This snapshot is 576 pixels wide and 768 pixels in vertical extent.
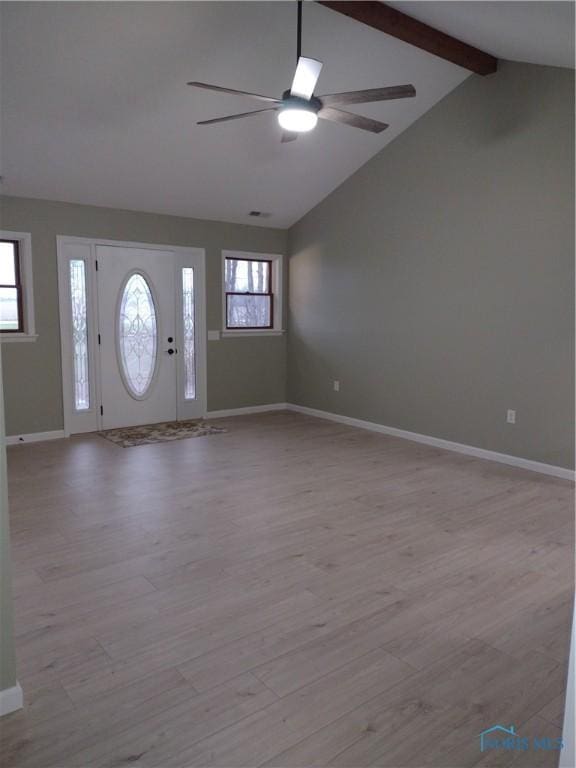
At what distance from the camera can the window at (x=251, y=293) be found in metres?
7.03

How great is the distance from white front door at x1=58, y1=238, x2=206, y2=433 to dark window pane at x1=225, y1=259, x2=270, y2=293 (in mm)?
484

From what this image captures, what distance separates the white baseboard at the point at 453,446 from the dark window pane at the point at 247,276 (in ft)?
5.80

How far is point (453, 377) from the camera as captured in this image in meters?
5.39

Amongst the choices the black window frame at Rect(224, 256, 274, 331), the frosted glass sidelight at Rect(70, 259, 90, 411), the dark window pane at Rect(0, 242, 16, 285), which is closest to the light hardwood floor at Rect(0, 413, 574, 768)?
the frosted glass sidelight at Rect(70, 259, 90, 411)

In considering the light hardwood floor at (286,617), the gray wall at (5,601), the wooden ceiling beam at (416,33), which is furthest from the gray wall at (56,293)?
the gray wall at (5,601)

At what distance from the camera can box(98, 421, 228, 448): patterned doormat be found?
5.74 metres

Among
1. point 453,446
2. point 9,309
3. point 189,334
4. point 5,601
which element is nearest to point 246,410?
point 189,334

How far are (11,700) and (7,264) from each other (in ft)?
15.2

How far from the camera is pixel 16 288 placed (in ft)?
18.0

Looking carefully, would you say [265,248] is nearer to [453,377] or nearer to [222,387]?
[222,387]

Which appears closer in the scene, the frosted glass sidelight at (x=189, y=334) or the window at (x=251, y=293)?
the frosted glass sidelight at (x=189, y=334)

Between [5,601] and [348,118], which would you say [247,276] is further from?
[5,601]

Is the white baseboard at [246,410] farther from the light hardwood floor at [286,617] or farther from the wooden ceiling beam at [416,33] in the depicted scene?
the wooden ceiling beam at [416,33]

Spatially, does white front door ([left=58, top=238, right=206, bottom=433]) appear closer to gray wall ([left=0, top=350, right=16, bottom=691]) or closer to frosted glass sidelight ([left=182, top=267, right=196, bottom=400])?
frosted glass sidelight ([left=182, top=267, right=196, bottom=400])
